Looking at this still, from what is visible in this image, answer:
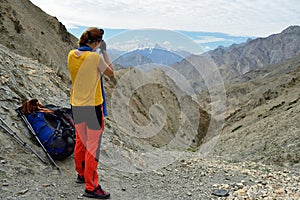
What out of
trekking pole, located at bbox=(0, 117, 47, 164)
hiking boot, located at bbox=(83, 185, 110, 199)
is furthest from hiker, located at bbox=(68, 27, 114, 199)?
trekking pole, located at bbox=(0, 117, 47, 164)

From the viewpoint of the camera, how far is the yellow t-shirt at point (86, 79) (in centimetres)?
464

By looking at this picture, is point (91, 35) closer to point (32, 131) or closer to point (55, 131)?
point (55, 131)

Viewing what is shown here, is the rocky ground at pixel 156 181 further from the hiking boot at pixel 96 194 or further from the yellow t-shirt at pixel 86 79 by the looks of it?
the yellow t-shirt at pixel 86 79

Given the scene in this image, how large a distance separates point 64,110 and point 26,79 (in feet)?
10.8

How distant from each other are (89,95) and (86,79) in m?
0.24

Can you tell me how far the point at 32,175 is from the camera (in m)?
5.16

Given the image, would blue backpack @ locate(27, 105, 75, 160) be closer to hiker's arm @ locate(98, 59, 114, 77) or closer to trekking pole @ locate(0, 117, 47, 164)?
trekking pole @ locate(0, 117, 47, 164)

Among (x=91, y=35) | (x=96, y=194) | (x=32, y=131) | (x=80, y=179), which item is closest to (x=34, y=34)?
(x=32, y=131)

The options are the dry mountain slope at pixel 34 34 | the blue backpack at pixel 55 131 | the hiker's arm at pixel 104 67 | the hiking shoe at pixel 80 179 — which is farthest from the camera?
the dry mountain slope at pixel 34 34

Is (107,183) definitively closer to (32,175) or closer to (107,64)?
(32,175)

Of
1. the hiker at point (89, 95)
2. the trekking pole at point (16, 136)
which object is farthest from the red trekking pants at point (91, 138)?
the trekking pole at point (16, 136)

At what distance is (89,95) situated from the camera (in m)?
4.76

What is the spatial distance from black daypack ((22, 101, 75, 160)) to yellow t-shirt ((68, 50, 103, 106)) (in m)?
1.13

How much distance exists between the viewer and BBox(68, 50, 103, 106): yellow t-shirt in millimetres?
4645
